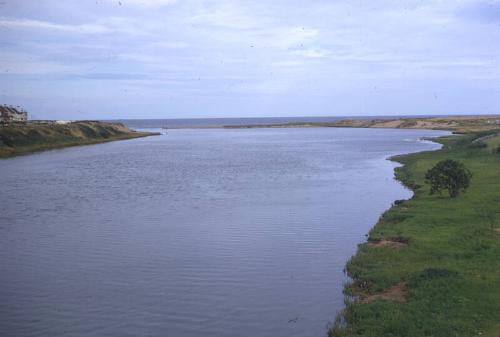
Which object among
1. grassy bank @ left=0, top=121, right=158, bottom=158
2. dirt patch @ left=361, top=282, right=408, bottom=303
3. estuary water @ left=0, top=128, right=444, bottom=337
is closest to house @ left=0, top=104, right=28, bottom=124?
grassy bank @ left=0, top=121, right=158, bottom=158

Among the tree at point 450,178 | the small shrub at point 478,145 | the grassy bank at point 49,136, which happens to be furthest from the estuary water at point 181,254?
the grassy bank at point 49,136

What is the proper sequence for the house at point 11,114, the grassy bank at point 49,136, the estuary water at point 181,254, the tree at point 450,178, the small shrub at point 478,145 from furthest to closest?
1. the house at point 11,114
2. the grassy bank at point 49,136
3. the small shrub at point 478,145
4. the tree at point 450,178
5. the estuary water at point 181,254

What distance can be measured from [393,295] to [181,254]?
9418 mm

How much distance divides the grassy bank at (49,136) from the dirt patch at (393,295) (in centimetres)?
7273

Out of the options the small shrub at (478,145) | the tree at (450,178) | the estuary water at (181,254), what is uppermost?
the small shrub at (478,145)

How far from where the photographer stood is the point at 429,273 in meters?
16.9

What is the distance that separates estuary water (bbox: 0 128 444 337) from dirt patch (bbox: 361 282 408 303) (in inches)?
38.9

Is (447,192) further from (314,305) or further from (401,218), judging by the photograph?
(314,305)

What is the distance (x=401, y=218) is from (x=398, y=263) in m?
8.11

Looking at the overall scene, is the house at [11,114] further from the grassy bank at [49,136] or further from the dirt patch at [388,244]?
the dirt patch at [388,244]

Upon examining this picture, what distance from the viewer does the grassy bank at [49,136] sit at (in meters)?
84.1

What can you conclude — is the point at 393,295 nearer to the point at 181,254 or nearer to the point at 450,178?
the point at 181,254

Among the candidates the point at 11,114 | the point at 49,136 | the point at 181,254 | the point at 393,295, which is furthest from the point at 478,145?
Answer: the point at 11,114

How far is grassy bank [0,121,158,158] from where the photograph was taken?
3310 inches
